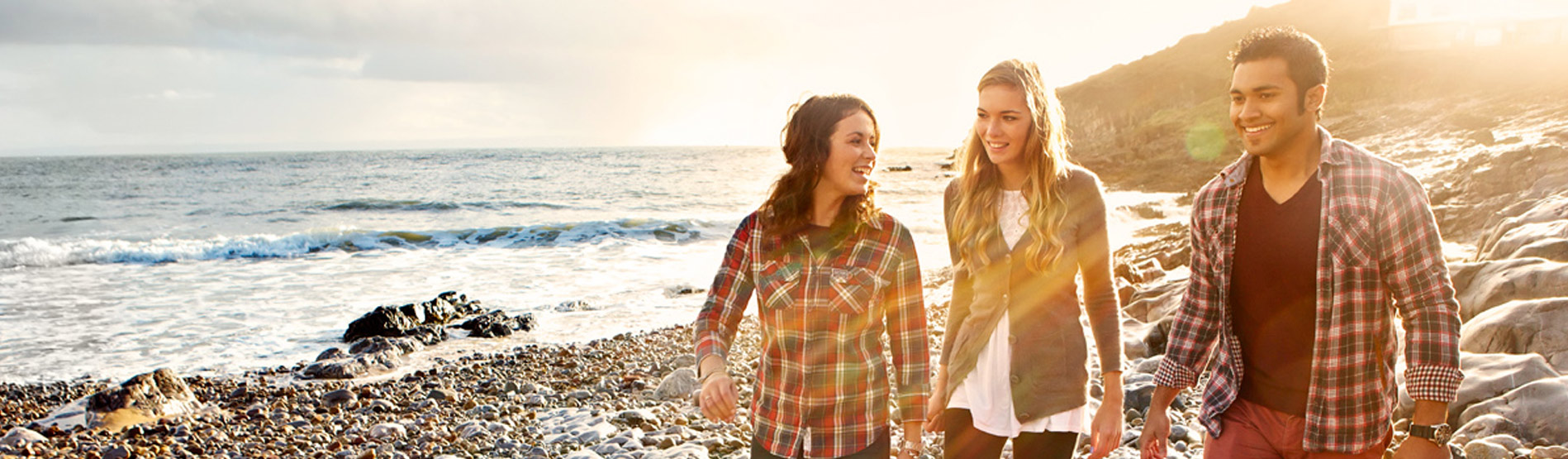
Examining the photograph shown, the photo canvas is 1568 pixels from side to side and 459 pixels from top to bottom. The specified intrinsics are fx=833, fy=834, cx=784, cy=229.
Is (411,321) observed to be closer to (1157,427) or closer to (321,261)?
(321,261)

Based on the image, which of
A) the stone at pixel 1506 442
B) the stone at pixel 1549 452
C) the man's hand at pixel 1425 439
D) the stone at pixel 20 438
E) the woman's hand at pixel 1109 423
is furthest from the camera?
the stone at pixel 20 438

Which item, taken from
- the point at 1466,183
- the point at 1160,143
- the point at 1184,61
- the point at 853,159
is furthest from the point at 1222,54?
the point at 853,159

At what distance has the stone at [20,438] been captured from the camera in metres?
6.91

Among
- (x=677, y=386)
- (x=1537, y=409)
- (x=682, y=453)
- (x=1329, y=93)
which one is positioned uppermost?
(x=1329, y=93)

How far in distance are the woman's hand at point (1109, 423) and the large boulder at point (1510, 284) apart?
4.23 metres

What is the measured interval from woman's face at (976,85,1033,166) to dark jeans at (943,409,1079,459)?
0.91 meters

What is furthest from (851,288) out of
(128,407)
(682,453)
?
(128,407)

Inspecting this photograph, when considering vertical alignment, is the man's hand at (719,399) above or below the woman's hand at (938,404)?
above

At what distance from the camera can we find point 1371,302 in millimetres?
2379

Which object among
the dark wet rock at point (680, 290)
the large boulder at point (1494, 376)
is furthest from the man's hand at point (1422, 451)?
the dark wet rock at point (680, 290)

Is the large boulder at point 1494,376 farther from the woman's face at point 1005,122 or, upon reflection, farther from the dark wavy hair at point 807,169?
the dark wavy hair at point 807,169

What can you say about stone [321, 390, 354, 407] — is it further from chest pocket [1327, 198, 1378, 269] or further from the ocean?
chest pocket [1327, 198, 1378, 269]

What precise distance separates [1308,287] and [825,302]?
4.75 ft

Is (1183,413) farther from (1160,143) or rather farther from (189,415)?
(1160,143)
